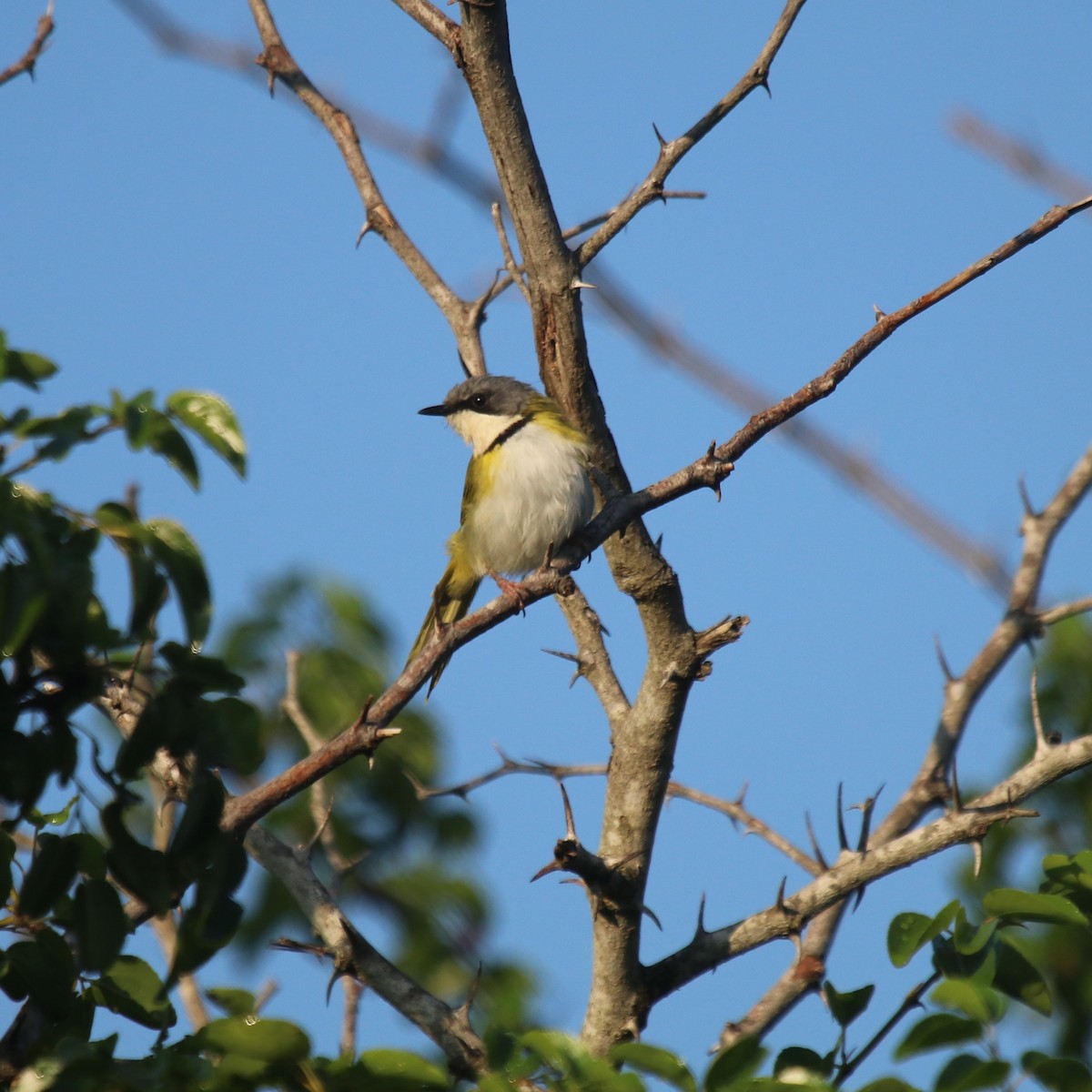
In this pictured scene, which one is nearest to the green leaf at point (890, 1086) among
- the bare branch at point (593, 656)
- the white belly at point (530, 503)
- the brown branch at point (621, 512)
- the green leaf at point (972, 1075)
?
the green leaf at point (972, 1075)

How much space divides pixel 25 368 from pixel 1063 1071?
2370 millimetres

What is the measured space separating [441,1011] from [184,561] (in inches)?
105

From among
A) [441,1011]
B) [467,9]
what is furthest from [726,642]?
[467,9]

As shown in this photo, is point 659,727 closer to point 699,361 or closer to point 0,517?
point 699,361

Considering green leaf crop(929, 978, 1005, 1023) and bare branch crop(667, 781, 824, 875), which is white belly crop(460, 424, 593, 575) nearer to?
bare branch crop(667, 781, 824, 875)

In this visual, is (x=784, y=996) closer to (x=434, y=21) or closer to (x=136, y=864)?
(x=136, y=864)

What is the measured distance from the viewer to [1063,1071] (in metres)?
2.34

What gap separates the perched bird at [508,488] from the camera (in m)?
6.21

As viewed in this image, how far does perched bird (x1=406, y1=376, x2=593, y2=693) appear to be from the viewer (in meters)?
6.21

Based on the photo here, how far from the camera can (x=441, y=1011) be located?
4.32 meters

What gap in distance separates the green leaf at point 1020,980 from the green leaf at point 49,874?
2062 mm

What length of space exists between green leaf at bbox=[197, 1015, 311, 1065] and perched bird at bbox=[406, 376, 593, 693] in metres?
3.25

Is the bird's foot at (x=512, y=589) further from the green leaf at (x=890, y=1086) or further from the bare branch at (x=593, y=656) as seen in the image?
the green leaf at (x=890, y=1086)

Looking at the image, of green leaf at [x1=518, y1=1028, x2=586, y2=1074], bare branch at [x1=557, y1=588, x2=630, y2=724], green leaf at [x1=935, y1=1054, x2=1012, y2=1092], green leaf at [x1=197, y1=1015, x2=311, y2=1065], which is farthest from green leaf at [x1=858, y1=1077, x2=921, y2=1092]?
bare branch at [x1=557, y1=588, x2=630, y2=724]
